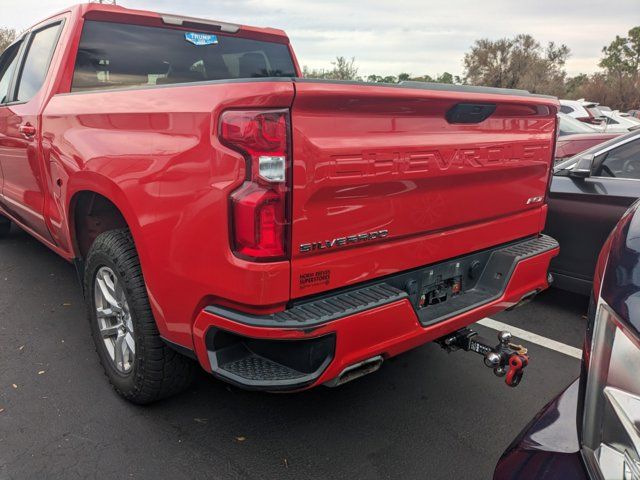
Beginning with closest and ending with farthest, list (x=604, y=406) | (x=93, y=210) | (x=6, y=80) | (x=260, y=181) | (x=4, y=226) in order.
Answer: (x=604, y=406)
(x=260, y=181)
(x=93, y=210)
(x=6, y=80)
(x=4, y=226)

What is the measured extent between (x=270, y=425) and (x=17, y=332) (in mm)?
2125

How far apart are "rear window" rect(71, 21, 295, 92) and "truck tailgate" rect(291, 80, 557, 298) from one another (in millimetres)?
2087

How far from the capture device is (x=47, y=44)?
3.88 metres

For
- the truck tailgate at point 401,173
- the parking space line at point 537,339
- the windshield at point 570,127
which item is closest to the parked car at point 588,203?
the parking space line at point 537,339

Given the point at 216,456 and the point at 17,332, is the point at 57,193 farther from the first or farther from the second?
the point at 216,456

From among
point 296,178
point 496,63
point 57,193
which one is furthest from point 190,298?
point 496,63

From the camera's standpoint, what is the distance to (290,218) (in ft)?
6.40

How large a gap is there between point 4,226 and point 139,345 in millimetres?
4374

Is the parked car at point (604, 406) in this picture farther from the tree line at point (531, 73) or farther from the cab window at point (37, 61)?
the tree line at point (531, 73)

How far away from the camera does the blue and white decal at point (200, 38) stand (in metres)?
3.96

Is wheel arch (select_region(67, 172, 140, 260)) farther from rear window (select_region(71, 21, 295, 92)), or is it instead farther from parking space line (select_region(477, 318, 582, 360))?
parking space line (select_region(477, 318, 582, 360))

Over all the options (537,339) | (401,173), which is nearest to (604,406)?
(401,173)

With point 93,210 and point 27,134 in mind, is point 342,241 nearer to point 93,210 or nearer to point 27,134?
point 93,210

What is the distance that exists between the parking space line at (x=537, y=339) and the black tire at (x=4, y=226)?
5.18 m
